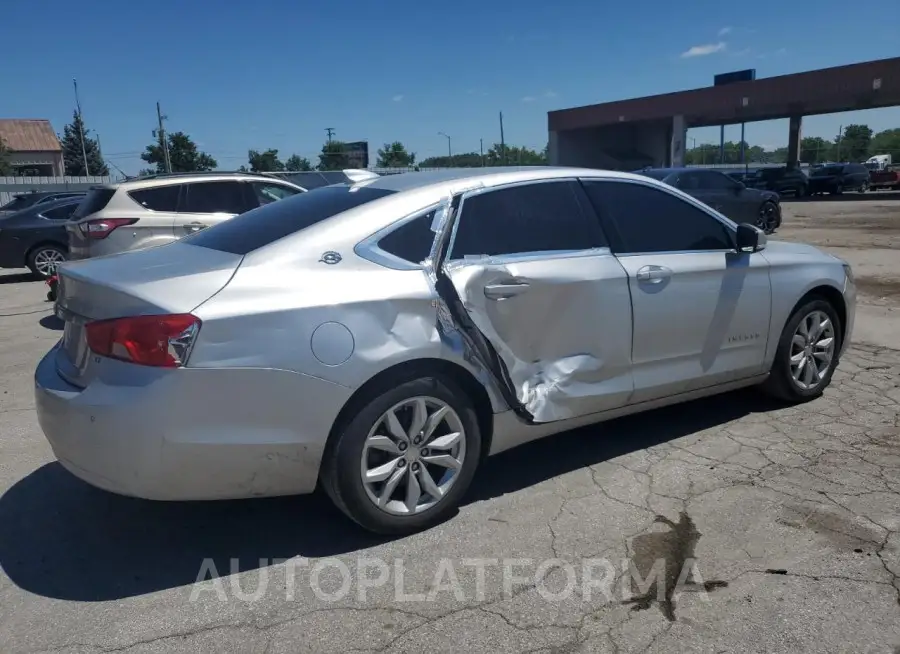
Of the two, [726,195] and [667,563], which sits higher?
[726,195]

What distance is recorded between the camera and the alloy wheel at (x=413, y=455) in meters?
3.34

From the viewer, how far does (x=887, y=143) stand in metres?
87.9

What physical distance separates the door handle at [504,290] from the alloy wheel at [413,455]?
22.1 inches

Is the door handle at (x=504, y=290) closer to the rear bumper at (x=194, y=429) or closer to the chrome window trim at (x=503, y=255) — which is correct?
the chrome window trim at (x=503, y=255)

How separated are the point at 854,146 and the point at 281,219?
94668 mm

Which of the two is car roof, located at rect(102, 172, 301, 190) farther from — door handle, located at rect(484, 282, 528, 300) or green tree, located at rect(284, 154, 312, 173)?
green tree, located at rect(284, 154, 312, 173)

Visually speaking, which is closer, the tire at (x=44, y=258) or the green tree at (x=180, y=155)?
the tire at (x=44, y=258)

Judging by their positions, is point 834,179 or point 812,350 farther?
point 834,179

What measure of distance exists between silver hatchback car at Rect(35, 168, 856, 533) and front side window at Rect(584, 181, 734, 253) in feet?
0.05

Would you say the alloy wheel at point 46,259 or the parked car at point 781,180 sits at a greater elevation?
the parked car at point 781,180

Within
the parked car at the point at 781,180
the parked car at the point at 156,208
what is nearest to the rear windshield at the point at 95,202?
the parked car at the point at 156,208

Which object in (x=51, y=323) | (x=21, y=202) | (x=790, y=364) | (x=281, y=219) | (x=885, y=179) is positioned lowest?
(x=51, y=323)

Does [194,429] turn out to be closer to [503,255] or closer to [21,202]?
[503,255]

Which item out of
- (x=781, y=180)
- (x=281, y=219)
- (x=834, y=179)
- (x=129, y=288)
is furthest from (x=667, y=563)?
(x=834, y=179)
